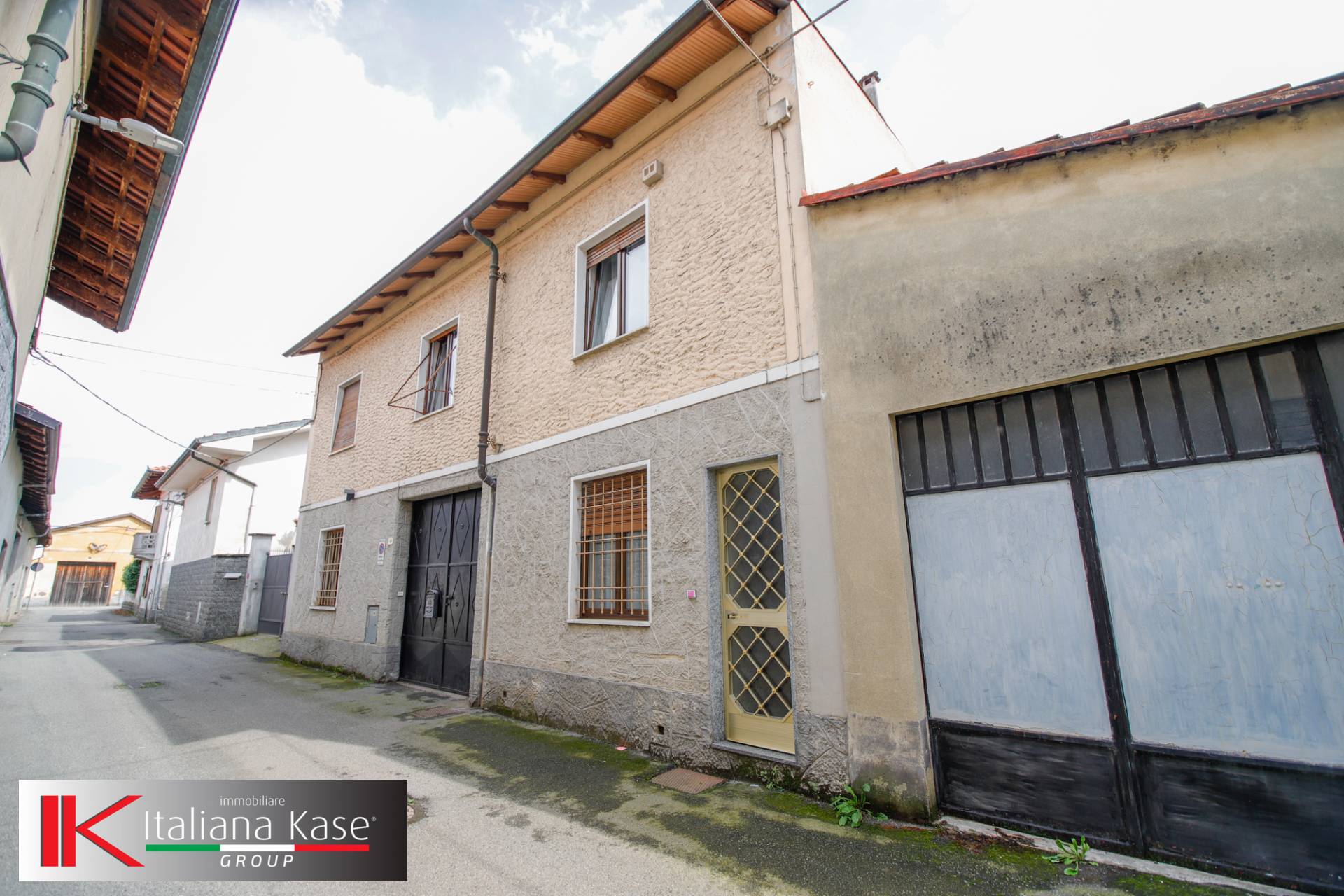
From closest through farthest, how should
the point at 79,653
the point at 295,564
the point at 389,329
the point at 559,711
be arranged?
the point at 559,711 < the point at 389,329 < the point at 295,564 < the point at 79,653

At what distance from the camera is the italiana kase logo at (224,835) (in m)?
2.98

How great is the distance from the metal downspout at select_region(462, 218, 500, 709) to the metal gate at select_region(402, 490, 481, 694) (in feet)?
2.02

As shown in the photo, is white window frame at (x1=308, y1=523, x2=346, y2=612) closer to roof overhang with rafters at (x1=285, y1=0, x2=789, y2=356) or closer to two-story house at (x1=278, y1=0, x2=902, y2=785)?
two-story house at (x1=278, y1=0, x2=902, y2=785)

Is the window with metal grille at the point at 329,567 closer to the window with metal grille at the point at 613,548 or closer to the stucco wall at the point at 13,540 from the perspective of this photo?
the stucco wall at the point at 13,540

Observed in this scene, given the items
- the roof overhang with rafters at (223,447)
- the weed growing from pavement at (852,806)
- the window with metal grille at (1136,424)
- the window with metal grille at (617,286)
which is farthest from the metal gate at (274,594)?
the window with metal grille at (1136,424)

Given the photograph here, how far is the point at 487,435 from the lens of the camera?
7535 mm

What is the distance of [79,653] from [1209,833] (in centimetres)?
1777

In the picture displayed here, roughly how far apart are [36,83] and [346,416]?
9.47m

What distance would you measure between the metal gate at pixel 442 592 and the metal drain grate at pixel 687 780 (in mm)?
3853

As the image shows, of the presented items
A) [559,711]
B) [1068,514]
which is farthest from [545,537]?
[1068,514]

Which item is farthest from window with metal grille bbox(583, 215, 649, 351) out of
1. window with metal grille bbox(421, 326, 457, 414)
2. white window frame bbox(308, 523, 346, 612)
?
white window frame bbox(308, 523, 346, 612)

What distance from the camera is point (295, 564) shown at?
36.9ft

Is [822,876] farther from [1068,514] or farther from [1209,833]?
[1068,514]

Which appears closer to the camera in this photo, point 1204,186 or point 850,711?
point 1204,186
